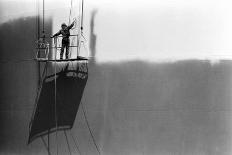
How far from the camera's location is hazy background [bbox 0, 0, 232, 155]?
14.0 m

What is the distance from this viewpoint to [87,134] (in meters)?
16.0

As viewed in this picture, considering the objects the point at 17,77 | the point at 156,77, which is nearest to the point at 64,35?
the point at 17,77

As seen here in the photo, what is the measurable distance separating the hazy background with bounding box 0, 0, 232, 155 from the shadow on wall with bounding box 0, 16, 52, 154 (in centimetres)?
97

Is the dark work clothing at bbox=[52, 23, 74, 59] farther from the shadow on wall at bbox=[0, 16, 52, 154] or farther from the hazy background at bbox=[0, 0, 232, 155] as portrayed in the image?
the shadow on wall at bbox=[0, 16, 52, 154]

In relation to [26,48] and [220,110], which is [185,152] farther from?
[26,48]

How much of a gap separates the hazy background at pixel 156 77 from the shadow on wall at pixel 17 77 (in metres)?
0.97

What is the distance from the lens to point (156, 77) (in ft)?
48.6

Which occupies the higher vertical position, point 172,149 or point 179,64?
point 179,64

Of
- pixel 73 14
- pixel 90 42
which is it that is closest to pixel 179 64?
pixel 90 42

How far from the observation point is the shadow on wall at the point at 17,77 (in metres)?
17.6

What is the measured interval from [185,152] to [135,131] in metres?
1.78

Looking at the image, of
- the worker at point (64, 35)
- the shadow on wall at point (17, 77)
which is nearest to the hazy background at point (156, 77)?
the worker at point (64, 35)

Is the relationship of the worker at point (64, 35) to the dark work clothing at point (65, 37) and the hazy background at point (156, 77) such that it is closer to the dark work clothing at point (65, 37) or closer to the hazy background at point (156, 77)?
the dark work clothing at point (65, 37)

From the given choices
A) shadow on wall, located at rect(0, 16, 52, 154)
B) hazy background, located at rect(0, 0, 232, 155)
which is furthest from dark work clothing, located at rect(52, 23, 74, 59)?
shadow on wall, located at rect(0, 16, 52, 154)
